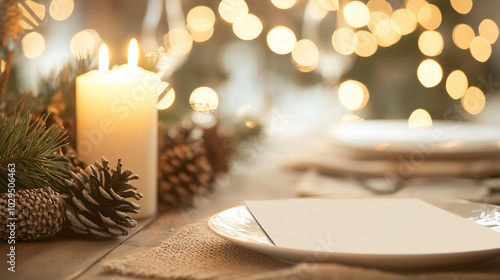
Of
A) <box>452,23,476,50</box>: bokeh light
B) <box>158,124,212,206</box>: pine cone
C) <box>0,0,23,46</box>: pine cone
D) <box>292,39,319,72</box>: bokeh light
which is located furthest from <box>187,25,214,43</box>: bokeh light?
<box>0,0,23,46</box>: pine cone

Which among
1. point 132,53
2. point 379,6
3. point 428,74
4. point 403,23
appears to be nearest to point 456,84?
point 428,74

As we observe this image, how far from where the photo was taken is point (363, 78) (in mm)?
2283

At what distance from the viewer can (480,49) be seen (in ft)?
8.13

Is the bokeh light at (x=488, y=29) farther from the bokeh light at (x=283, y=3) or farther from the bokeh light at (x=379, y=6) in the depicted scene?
the bokeh light at (x=283, y=3)

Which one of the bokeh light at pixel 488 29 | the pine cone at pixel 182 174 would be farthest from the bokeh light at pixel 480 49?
the pine cone at pixel 182 174

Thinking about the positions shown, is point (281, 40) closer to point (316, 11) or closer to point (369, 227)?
point (316, 11)

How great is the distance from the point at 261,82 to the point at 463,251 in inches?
68.9

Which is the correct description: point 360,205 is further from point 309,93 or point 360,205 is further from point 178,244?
point 309,93

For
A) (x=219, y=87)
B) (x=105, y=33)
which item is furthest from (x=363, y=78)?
(x=105, y=33)

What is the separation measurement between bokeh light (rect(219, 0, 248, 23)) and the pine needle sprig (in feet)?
5.22

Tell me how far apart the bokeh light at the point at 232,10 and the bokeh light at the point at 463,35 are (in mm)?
875

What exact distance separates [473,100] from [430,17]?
574 millimetres

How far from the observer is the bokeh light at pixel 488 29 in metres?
2.54

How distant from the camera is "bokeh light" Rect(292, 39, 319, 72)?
2164mm
